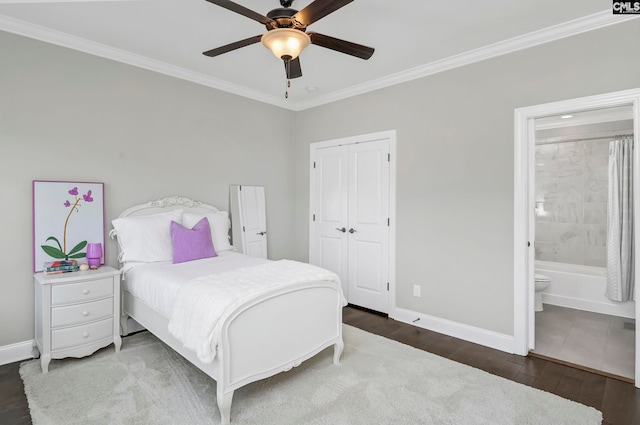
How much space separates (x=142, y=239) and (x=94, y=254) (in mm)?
388

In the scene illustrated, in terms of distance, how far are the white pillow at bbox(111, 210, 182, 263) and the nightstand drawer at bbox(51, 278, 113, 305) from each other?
354 millimetres

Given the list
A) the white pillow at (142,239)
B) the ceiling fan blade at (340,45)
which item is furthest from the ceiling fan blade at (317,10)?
the white pillow at (142,239)

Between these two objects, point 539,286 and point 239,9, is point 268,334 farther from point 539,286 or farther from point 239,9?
point 539,286

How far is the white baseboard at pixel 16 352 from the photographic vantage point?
266 centimetres

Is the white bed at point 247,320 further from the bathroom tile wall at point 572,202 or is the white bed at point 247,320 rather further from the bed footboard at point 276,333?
the bathroom tile wall at point 572,202

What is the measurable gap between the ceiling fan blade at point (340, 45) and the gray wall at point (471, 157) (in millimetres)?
1526

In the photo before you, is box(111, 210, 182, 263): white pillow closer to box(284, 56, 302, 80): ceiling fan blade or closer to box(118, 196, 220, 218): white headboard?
box(118, 196, 220, 218): white headboard

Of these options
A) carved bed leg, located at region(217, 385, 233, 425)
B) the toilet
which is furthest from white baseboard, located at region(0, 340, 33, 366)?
the toilet

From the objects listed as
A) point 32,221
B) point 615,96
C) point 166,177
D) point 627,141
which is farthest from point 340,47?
point 627,141

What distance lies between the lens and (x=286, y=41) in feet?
6.51

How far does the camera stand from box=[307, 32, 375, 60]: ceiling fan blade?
2.07 metres

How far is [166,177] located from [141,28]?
4.67 ft

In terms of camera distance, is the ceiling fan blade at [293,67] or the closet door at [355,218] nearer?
the ceiling fan blade at [293,67]

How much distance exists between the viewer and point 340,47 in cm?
217
